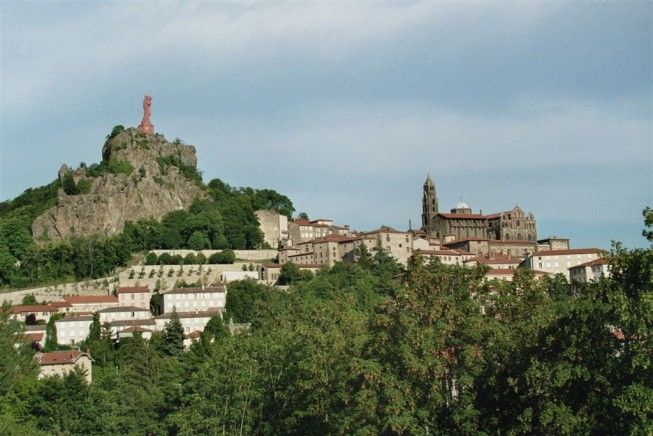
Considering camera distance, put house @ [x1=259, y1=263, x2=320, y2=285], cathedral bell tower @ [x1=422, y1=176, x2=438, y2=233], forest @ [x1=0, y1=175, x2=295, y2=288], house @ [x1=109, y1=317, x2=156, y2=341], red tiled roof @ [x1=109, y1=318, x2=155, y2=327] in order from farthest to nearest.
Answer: cathedral bell tower @ [x1=422, y1=176, x2=438, y2=233], forest @ [x1=0, y1=175, x2=295, y2=288], house @ [x1=259, y1=263, x2=320, y2=285], red tiled roof @ [x1=109, y1=318, x2=155, y2=327], house @ [x1=109, y1=317, x2=156, y2=341]

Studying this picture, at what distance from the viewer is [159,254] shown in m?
101

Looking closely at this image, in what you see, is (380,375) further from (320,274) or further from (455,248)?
(455,248)

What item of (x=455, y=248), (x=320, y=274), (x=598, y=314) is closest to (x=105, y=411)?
(x=598, y=314)

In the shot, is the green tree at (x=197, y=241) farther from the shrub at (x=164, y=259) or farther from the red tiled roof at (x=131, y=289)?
the red tiled roof at (x=131, y=289)

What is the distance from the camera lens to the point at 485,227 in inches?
4737

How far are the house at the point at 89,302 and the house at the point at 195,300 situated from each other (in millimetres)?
5071

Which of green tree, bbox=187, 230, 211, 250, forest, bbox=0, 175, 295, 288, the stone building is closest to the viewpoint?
forest, bbox=0, 175, 295, 288

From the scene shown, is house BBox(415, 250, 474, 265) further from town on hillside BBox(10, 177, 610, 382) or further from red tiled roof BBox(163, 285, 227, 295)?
red tiled roof BBox(163, 285, 227, 295)

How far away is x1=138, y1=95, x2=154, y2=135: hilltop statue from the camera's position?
410 ft

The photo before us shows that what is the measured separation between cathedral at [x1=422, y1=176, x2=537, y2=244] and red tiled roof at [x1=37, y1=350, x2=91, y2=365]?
5712cm

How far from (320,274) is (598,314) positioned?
65.1 metres

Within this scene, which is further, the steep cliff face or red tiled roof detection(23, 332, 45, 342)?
the steep cliff face

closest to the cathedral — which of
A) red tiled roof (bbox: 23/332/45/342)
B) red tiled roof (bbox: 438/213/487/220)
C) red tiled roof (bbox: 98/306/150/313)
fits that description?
red tiled roof (bbox: 438/213/487/220)

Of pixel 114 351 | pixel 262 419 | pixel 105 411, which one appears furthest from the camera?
pixel 114 351
